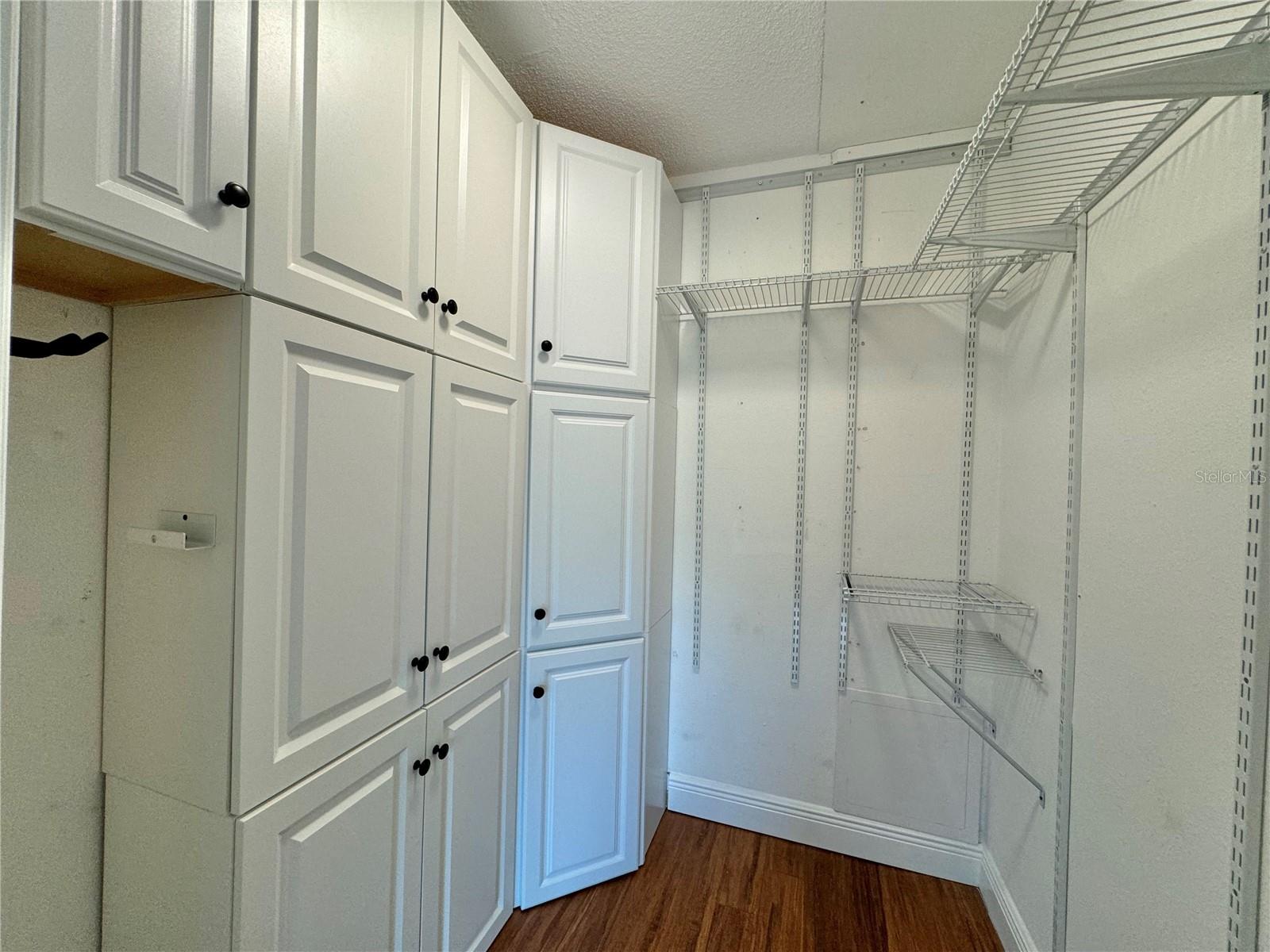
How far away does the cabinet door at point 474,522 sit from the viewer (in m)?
1.07

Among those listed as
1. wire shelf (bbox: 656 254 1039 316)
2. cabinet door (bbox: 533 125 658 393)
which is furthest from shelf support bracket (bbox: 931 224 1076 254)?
cabinet door (bbox: 533 125 658 393)

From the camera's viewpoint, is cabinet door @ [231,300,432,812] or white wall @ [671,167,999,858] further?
white wall @ [671,167,999,858]

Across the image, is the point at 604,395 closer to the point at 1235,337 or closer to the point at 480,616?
the point at 480,616

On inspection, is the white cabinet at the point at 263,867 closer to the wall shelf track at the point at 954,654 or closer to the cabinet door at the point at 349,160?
the cabinet door at the point at 349,160

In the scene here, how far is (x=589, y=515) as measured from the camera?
1.47 meters

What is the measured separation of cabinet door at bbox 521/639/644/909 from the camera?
4.63 ft

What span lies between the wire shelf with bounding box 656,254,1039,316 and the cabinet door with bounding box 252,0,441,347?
2.68 ft

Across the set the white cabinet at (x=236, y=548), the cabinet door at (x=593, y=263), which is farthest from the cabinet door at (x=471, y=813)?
the cabinet door at (x=593, y=263)

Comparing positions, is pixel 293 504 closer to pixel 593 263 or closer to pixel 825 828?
pixel 593 263

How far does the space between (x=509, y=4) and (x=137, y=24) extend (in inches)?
37.9

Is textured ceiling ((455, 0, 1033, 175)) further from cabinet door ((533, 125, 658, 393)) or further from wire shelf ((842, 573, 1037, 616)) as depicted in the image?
wire shelf ((842, 573, 1037, 616))

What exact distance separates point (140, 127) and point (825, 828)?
240 cm

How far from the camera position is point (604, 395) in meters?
1.49

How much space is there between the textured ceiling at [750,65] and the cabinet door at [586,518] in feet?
3.10
